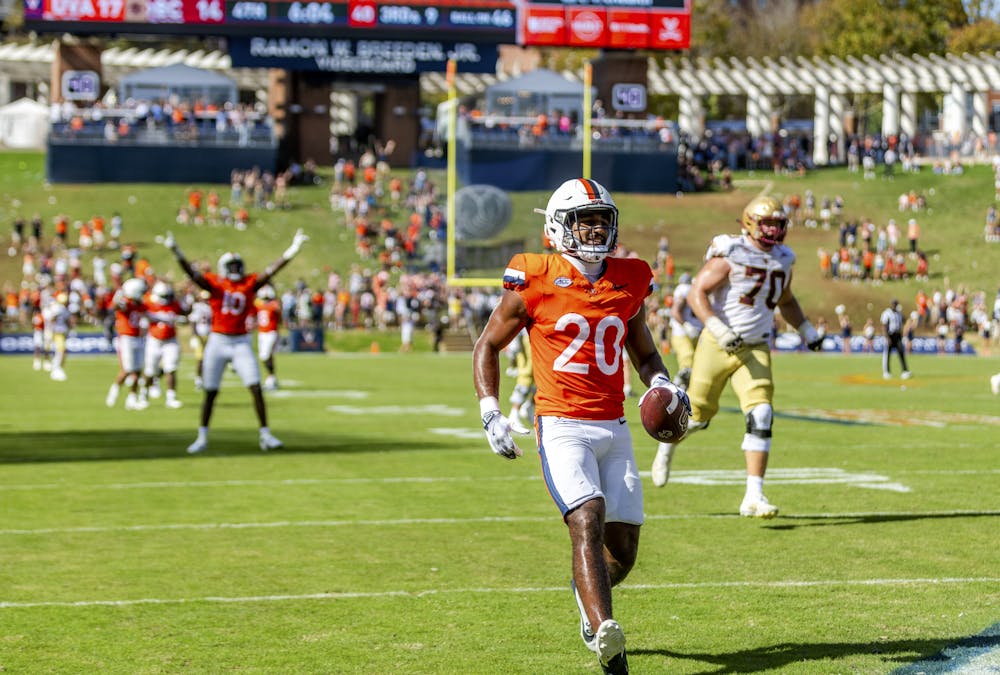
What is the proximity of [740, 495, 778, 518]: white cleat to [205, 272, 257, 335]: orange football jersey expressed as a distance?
6.45 metres

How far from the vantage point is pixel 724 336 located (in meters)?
9.83

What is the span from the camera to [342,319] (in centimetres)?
4372

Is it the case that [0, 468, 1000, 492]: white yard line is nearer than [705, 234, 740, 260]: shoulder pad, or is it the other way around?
[705, 234, 740, 260]: shoulder pad

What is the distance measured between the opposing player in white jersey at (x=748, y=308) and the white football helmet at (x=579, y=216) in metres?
3.82

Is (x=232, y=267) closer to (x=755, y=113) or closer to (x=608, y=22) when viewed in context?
(x=608, y=22)

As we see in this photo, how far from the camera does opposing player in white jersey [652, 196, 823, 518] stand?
1014 centimetres

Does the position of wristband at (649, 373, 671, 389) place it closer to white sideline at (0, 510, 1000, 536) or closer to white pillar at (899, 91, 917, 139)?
white sideline at (0, 510, 1000, 536)

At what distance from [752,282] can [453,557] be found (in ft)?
9.89

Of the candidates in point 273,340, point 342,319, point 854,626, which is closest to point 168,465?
point 854,626

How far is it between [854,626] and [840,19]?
74664 mm

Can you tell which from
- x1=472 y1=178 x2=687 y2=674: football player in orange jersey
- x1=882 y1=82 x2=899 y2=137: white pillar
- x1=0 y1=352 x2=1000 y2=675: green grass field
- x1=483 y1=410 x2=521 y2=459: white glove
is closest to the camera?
x1=483 y1=410 x2=521 y2=459: white glove

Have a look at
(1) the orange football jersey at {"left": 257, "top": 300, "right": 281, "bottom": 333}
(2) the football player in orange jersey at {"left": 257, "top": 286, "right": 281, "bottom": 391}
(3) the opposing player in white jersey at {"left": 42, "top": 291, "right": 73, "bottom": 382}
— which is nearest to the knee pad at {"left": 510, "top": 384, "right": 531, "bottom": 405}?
(2) the football player in orange jersey at {"left": 257, "top": 286, "right": 281, "bottom": 391}

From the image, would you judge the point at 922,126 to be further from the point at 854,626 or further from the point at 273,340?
the point at 854,626

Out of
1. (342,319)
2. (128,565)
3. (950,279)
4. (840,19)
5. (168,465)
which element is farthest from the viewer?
(840,19)
